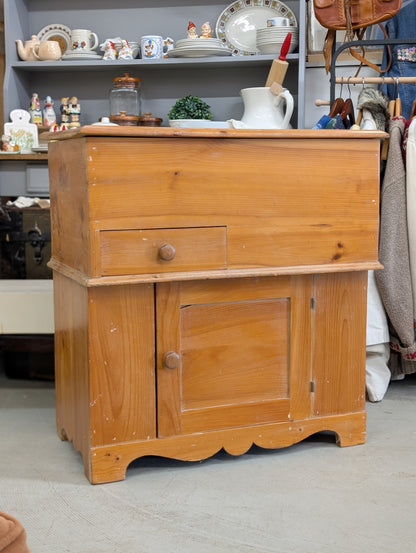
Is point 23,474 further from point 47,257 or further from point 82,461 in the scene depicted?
point 47,257

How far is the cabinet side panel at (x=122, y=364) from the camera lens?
167 cm

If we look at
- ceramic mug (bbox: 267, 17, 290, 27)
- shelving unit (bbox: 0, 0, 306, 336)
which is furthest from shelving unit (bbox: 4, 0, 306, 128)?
ceramic mug (bbox: 267, 17, 290, 27)

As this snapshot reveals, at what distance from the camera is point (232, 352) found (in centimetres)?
179

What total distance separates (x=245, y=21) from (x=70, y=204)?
66.7 inches

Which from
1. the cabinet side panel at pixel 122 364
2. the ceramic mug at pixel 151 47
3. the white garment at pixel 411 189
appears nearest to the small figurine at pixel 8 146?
the ceramic mug at pixel 151 47

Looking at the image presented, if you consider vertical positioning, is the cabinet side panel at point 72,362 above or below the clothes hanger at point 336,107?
below

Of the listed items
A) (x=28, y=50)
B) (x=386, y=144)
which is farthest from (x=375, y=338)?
(x=28, y=50)

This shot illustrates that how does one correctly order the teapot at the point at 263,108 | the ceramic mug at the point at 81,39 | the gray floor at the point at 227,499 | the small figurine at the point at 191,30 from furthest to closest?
1. the ceramic mug at the point at 81,39
2. the small figurine at the point at 191,30
3. the teapot at the point at 263,108
4. the gray floor at the point at 227,499

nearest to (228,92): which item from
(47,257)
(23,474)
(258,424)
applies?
(47,257)

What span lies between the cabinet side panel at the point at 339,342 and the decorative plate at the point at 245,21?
153 centimetres

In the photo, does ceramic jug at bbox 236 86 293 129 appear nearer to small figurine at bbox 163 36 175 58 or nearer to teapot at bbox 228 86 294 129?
teapot at bbox 228 86 294 129

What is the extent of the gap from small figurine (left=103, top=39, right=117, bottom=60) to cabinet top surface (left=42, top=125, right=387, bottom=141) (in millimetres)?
1352

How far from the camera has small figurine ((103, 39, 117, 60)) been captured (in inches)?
120

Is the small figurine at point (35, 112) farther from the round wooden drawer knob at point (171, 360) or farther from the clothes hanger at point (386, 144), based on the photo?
the round wooden drawer knob at point (171, 360)
